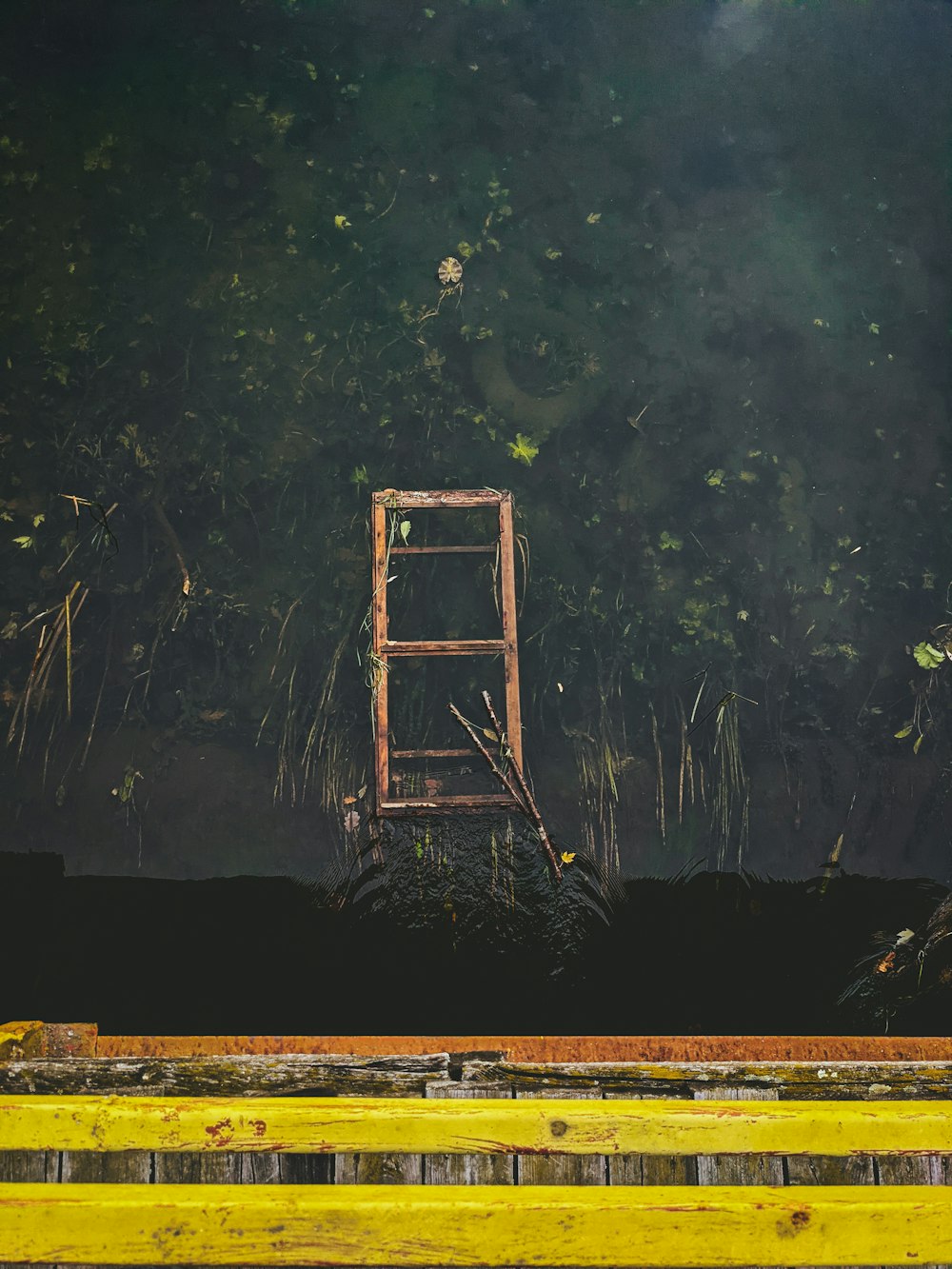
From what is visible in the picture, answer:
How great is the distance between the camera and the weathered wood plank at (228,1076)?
1.71 meters

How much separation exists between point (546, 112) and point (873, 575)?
6.94 ft

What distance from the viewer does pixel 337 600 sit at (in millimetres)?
3121

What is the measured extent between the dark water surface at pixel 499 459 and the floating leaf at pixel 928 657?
12 mm

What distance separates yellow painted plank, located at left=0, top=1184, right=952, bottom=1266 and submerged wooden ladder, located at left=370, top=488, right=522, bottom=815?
155 cm

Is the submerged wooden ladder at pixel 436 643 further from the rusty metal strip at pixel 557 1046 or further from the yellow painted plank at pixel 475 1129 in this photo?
the yellow painted plank at pixel 475 1129

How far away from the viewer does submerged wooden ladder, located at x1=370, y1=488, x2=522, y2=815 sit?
300cm

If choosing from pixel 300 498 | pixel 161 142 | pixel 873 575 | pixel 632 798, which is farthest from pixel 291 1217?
pixel 161 142

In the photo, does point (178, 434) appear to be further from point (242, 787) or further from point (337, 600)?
point (242, 787)

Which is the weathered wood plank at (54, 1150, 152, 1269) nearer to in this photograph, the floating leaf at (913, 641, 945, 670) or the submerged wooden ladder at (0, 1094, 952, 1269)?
the submerged wooden ladder at (0, 1094, 952, 1269)

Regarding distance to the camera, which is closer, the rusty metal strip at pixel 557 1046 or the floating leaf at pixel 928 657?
the rusty metal strip at pixel 557 1046

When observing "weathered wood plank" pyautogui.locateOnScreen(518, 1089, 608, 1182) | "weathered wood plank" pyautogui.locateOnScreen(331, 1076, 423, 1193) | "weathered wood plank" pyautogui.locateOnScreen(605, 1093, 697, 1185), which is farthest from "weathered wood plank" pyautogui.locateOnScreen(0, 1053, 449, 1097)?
"weathered wood plank" pyautogui.locateOnScreen(605, 1093, 697, 1185)

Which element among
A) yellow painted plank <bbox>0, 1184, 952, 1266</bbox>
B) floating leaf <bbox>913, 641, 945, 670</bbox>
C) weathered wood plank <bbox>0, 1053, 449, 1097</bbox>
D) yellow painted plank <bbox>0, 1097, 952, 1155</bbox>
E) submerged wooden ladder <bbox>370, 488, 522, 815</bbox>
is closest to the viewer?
yellow painted plank <bbox>0, 1184, 952, 1266</bbox>

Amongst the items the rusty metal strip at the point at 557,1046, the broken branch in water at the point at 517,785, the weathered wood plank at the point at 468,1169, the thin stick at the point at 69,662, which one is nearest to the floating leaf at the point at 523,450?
the broken branch in water at the point at 517,785

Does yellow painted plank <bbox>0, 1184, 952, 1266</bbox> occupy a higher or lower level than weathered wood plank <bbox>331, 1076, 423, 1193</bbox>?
lower
